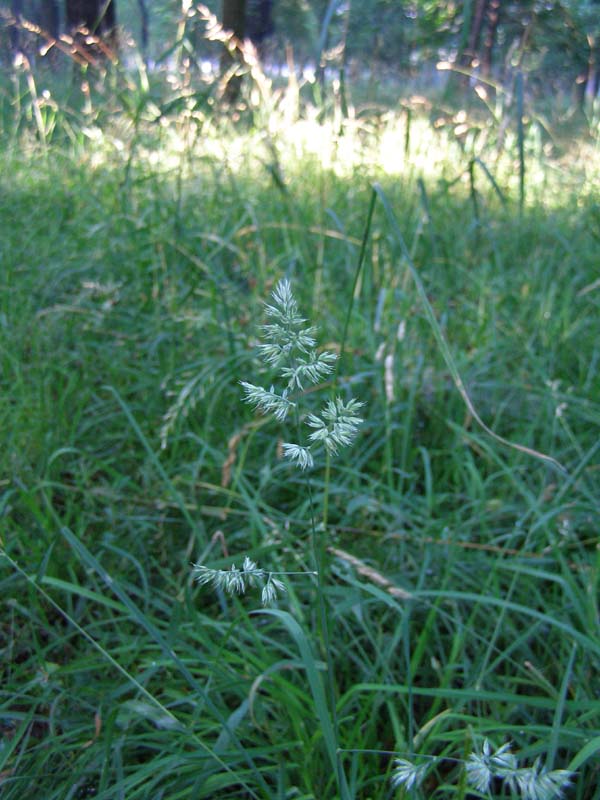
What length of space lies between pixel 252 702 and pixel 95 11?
22.1 ft

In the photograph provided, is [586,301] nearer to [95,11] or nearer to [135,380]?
[135,380]

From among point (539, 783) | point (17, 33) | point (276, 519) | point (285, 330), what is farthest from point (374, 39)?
point (17, 33)

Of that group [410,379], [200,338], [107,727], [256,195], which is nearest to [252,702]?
[107,727]

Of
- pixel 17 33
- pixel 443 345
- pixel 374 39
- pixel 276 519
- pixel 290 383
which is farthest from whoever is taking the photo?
pixel 17 33

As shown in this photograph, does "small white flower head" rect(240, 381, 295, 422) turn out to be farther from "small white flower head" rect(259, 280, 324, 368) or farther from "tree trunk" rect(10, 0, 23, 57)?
"tree trunk" rect(10, 0, 23, 57)

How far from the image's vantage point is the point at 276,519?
54.1 inches

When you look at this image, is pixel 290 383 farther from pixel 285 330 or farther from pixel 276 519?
pixel 276 519

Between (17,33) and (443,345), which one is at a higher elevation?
(17,33)

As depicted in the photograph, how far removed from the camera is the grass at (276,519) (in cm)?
92

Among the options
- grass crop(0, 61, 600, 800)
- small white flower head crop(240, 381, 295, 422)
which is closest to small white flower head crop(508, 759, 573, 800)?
grass crop(0, 61, 600, 800)

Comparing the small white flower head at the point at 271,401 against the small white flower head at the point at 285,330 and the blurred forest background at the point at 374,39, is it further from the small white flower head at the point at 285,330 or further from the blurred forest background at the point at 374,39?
the blurred forest background at the point at 374,39

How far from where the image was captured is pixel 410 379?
1.69 meters

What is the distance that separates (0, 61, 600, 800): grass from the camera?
92 cm

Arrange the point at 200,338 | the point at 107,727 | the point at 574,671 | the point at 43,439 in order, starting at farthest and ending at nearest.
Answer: the point at 200,338, the point at 43,439, the point at 574,671, the point at 107,727
